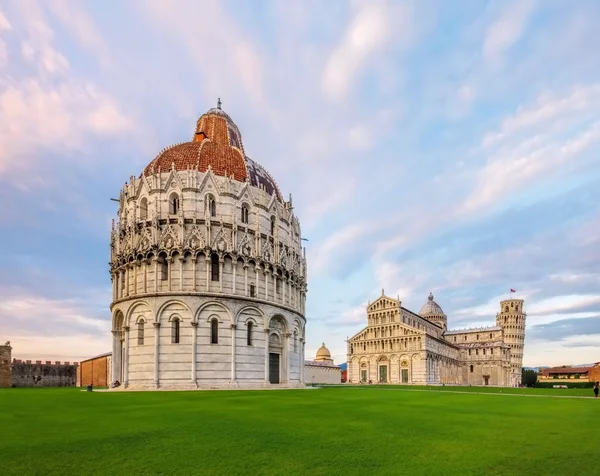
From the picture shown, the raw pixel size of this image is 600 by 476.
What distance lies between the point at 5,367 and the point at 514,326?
434 ft

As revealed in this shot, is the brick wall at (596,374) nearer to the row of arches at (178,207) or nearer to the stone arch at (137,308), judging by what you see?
the row of arches at (178,207)

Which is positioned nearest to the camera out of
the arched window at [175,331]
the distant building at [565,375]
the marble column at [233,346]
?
the arched window at [175,331]

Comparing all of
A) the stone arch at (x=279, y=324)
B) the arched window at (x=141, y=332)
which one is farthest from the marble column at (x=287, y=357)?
the arched window at (x=141, y=332)

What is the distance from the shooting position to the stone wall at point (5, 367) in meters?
64.2

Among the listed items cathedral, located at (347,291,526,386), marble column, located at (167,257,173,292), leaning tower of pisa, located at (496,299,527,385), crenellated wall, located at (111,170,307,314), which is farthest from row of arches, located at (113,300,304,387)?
leaning tower of pisa, located at (496,299,527,385)

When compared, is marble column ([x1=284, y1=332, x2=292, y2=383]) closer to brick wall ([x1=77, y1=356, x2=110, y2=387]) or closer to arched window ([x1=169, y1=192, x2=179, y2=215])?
arched window ([x1=169, y1=192, x2=179, y2=215])

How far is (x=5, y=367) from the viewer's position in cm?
6450

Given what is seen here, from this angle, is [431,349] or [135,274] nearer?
[135,274]

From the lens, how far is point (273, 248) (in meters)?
49.3

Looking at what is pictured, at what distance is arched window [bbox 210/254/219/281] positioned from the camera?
4366 centimetres

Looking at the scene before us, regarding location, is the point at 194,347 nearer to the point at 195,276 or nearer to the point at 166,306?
the point at 166,306

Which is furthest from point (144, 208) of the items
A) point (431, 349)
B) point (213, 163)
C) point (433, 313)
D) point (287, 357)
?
point (433, 313)

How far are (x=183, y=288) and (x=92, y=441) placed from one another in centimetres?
3114

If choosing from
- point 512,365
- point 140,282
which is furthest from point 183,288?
point 512,365
